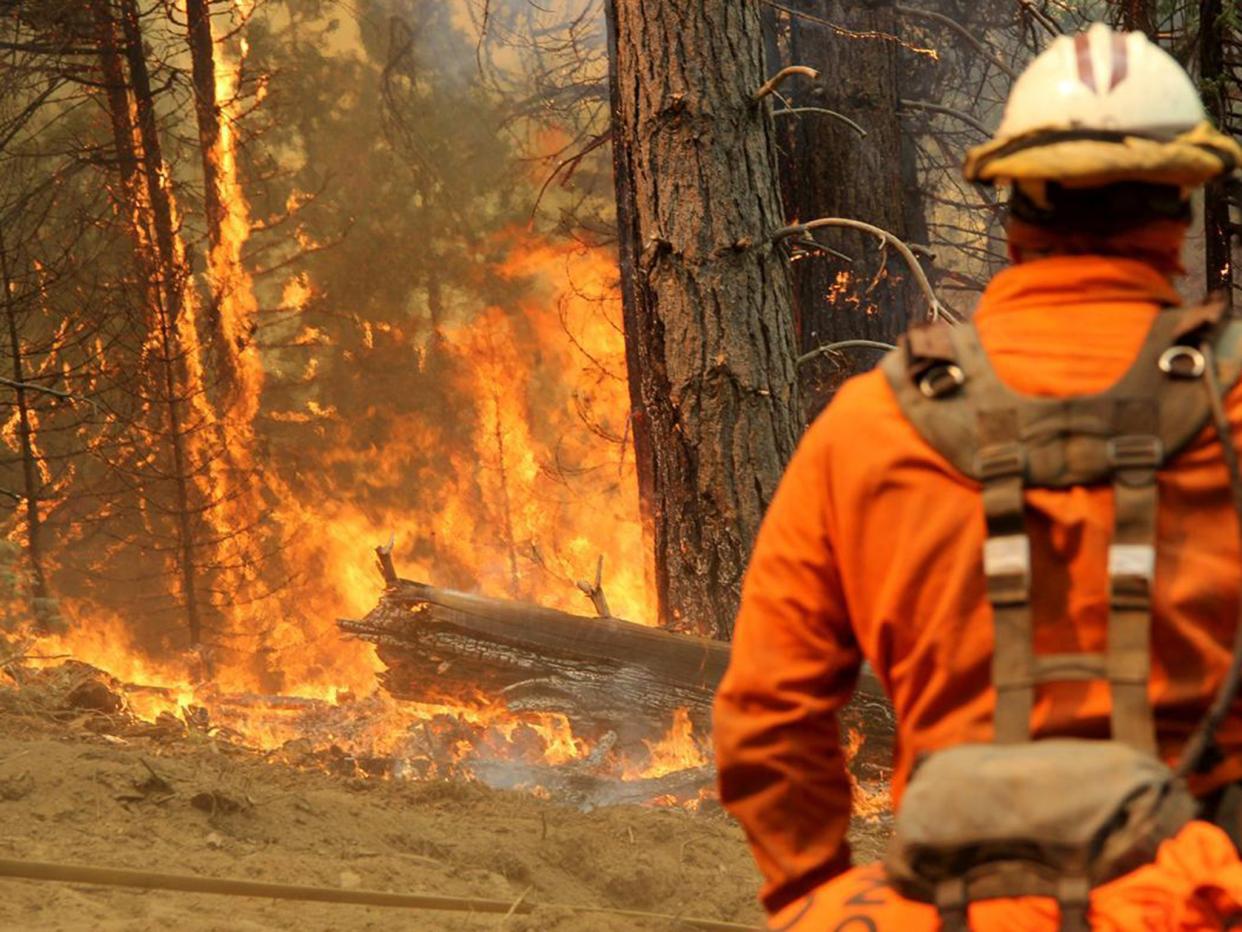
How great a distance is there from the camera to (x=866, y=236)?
40.0ft

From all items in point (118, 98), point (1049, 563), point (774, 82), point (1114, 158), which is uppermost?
point (118, 98)

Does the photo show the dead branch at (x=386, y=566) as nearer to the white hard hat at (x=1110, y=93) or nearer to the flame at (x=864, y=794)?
the flame at (x=864, y=794)

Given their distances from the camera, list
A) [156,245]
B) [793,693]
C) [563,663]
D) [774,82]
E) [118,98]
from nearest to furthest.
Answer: [793,693], [774,82], [563,663], [118,98], [156,245]

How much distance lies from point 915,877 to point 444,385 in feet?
55.5

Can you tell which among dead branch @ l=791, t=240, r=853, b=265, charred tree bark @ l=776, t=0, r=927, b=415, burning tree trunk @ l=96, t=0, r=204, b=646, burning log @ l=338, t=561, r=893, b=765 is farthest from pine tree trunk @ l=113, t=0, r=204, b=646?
burning log @ l=338, t=561, r=893, b=765

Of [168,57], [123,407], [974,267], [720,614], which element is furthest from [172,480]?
[974,267]

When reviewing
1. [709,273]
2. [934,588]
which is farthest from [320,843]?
[934,588]

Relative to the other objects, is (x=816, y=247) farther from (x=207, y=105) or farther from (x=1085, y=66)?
(x=1085, y=66)

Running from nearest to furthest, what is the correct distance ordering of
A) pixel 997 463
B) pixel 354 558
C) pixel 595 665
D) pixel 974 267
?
pixel 997 463 → pixel 595 665 → pixel 354 558 → pixel 974 267

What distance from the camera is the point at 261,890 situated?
16.5 ft

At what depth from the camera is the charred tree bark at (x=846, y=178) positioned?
12.0 metres

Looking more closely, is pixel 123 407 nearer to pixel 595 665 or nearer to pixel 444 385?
pixel 444 385

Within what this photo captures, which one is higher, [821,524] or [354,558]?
[821,524]

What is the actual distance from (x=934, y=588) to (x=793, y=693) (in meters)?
0.31
